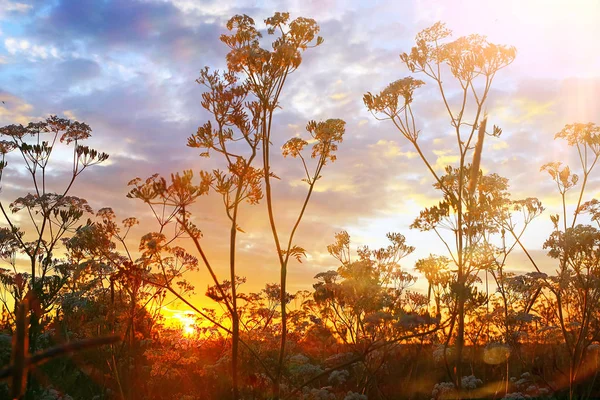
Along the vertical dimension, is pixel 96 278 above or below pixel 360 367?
above

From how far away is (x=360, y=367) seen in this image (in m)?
11.6

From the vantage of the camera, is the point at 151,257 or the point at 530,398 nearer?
the point at 151,257

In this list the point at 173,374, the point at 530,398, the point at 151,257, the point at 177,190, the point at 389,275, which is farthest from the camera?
the point at 389,275

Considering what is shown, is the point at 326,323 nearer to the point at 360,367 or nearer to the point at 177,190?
the point at 360,367

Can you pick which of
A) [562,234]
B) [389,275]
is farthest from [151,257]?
[562,234]

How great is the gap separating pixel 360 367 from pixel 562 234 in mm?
5373

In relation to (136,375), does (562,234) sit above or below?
above

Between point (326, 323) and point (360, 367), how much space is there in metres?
1.77

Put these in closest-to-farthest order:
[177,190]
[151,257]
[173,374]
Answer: [177,190] < [151,257] < [173,374]

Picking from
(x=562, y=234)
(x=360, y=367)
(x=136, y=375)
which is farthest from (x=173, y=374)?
(x=562, y=234)

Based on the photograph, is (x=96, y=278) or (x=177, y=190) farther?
(x=96, y=278)

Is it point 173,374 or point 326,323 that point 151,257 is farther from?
point 326,323

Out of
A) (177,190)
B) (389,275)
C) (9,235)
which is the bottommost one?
(389,275)

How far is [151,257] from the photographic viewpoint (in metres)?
8.66
